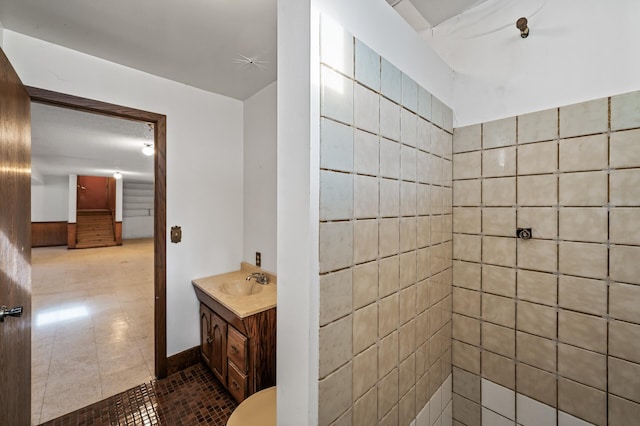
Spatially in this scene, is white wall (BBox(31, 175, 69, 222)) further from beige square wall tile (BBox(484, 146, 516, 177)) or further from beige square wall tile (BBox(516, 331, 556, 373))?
beige square wall tile (BBox(516, 331, 556, 373))

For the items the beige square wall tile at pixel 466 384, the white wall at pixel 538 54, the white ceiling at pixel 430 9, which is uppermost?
the white ceiling at pixel 430 9

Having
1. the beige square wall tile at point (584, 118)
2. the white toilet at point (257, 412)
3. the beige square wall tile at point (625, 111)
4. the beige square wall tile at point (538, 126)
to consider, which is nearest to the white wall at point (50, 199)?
the white toilet at point (257, 412)

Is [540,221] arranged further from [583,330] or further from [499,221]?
[583,330]

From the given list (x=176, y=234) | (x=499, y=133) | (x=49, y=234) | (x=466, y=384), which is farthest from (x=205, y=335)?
(x=49, y=234)

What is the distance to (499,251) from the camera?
1.21 m

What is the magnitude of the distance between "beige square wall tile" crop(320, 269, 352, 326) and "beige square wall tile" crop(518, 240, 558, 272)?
3.05 feet

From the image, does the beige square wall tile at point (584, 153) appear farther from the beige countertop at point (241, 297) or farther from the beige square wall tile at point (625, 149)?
the beige countertop at point (241, 297)

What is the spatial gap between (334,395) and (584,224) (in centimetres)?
116

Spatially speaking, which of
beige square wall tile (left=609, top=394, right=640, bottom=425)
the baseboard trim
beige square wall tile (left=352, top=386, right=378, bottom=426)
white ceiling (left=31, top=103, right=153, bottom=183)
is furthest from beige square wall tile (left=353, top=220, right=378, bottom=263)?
white ceiling (left=31, top=103, right=153, bottom=183)

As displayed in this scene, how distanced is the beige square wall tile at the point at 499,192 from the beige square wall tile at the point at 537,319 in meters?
0.47

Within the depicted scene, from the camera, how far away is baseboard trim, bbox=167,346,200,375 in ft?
6.36

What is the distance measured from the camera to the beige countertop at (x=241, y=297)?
153cm

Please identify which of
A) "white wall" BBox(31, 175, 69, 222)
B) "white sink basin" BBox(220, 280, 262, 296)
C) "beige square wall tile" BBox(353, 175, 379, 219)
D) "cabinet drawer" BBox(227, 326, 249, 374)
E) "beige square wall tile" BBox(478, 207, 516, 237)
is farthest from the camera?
"white wall" BBox(31, 175, 69, 222)

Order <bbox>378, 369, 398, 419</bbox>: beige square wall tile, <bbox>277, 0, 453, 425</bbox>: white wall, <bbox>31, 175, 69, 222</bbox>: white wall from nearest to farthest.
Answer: <bbox>277, 0, 453, 425</bbox>: white wall < <bbox>378, 369, 398, 419</bbox>: beige square wall tile < <bbox>31, 175, 69, 222</bbox>: white wall
